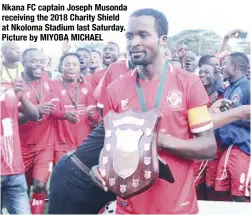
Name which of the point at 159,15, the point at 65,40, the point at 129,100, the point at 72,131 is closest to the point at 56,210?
the point at 72,131

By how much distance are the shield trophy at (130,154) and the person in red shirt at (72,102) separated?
8.6 inches

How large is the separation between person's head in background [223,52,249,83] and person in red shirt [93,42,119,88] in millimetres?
658

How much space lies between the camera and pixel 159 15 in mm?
2691

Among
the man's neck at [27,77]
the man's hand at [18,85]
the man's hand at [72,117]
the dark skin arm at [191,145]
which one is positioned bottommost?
the dark skin arm at [191,145]

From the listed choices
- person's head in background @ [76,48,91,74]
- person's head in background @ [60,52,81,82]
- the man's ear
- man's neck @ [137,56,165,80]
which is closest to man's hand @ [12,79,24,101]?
person's head in background @ [60,52,81,82]

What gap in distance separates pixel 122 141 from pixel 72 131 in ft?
1.19

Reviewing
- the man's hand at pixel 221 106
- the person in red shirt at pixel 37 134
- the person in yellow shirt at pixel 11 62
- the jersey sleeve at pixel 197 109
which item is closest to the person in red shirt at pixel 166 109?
the jersey sleeve at pixel 197 109

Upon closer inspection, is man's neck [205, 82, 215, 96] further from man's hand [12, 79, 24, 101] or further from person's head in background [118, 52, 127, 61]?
man's hand [12, 79, 24, 101]

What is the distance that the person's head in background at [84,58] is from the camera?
2.80 metres

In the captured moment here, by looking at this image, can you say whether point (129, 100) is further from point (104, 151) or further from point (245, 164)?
point (245, 164)

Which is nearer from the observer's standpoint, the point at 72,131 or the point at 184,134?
the point at 184,134

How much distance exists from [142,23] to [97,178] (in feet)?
3.07

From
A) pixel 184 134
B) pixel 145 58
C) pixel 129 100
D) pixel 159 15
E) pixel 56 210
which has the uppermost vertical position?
pixel 159 15

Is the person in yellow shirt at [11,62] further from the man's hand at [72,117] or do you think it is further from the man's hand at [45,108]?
the man's hand at [72,117]
